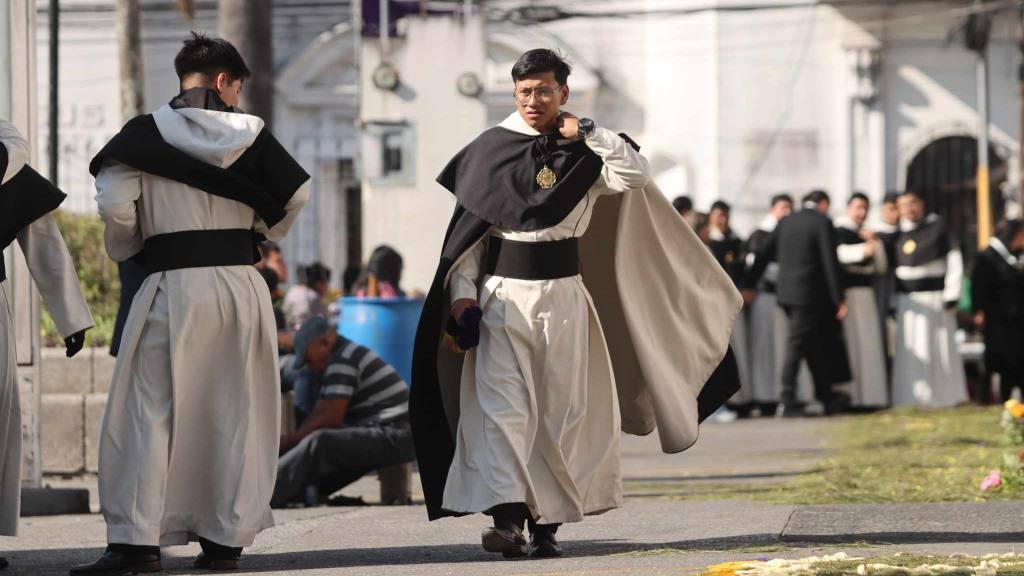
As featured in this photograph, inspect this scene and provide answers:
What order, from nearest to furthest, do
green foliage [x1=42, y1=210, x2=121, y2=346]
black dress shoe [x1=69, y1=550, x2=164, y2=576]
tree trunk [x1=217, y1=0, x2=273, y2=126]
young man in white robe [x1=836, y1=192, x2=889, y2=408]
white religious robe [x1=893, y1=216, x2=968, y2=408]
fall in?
1. black dress shoe [x1=69, y1=550, x2=164, y2=576]
2. green foliage [x1=42, y1=210, x2=121, y2=346]
3. young man in white robe [x1=836, y1=192, x2=889, y2=408]
4. white religious robe [x1=893, y1=216, x2=968, y2=408]
5. tree trunk [x1=217, y1=0, x2=273, y2=126]

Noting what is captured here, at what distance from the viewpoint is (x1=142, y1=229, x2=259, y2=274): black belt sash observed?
24.6 feet

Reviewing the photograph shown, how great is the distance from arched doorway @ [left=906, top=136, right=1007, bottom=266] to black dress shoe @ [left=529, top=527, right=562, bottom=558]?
20.8 meters

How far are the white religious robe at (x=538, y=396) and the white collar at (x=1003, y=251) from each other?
35.1 feet

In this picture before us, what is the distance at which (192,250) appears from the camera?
7.50 metres

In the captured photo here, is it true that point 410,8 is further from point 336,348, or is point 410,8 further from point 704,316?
point 704,316

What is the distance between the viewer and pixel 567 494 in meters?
7.76

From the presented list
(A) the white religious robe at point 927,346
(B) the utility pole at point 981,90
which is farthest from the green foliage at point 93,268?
(B) the utility pole at point 981,90

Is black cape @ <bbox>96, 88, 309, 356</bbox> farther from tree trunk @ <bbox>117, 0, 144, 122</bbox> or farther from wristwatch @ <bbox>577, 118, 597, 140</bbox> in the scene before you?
tree trunk @ <bbox>117, 0, 144, 122</bbox>

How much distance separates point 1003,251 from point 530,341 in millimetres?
11083

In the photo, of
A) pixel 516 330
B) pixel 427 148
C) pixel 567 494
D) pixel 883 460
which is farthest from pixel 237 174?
Result: pixel 427 148

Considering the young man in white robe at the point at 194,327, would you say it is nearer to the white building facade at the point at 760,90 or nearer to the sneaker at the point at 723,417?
the sneaker at the point at 723,417

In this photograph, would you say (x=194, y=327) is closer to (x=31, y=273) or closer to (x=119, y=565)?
(x=31, y=273)

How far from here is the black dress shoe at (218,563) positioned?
7414mm

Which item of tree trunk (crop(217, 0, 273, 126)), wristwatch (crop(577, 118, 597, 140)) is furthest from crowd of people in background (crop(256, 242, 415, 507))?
tree trunk (crop(217, 0, 273, 126))
